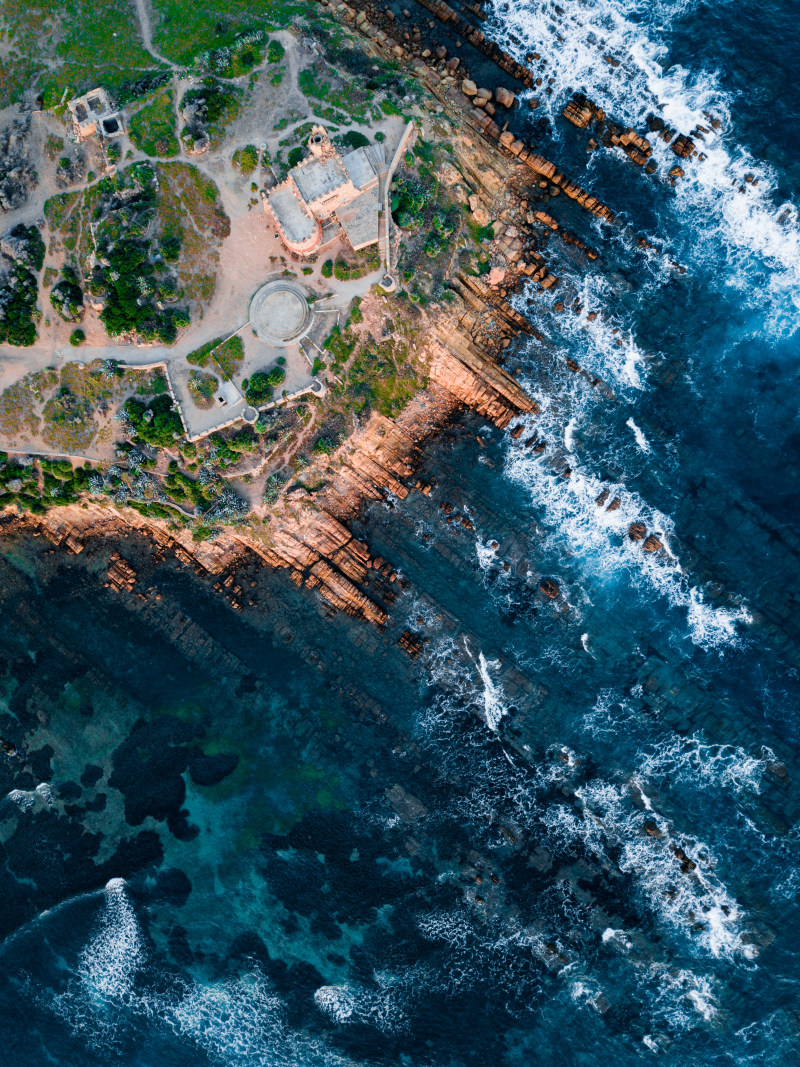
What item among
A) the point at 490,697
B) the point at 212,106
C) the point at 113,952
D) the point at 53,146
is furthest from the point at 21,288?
the point at 113,952

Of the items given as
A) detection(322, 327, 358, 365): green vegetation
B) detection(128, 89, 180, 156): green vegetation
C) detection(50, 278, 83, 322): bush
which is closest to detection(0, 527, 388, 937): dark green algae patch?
detection(50, 278, 83, 322): bush

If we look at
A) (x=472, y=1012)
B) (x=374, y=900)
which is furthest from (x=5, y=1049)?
(x=472, y=1012)

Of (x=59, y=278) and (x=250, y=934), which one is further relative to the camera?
(x=250, y=934)

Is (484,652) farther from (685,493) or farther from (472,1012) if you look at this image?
(472,1012)

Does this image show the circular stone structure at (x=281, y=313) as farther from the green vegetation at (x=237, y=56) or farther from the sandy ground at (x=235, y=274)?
the green vegetation at (x=237, y=56)

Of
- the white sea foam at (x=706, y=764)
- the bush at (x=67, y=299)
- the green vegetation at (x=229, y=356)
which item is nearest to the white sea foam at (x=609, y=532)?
the white sea foam at (x=706, y=764)

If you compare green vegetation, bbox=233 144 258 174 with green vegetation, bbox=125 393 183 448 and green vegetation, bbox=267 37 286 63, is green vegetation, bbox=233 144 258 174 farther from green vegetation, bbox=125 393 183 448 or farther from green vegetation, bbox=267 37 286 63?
Result: green vegetation, bbox=125 393 183 448

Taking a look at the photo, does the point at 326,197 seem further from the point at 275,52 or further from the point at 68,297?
the point at 68,297
